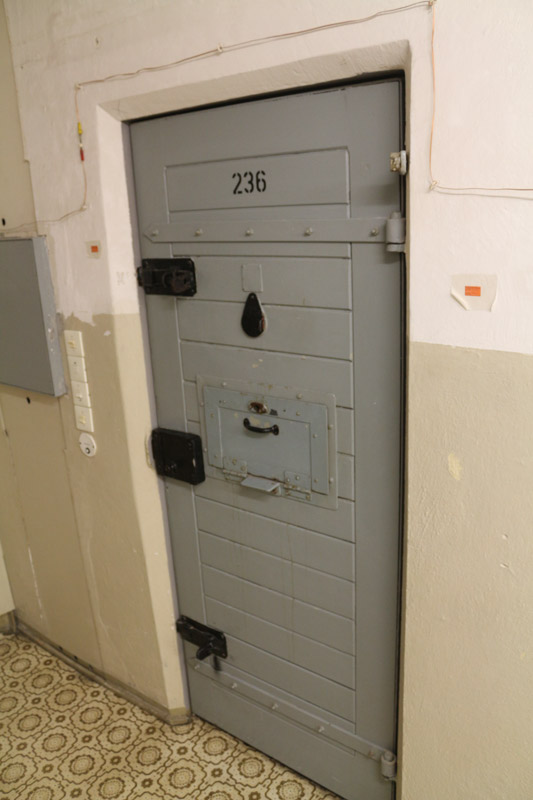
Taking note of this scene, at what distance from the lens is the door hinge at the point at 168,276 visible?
72.9 inches

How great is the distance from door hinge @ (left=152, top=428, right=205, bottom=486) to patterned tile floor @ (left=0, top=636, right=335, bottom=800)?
3.34ft

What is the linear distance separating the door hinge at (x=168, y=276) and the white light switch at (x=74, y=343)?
30cm

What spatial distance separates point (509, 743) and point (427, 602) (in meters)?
0.39

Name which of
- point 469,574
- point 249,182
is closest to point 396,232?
point 249,182

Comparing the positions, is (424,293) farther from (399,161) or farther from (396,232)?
(399,161)

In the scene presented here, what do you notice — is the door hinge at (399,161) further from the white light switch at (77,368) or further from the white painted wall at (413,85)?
the white light switch at (77,368)

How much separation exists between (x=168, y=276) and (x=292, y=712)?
Result: 1.48 meters

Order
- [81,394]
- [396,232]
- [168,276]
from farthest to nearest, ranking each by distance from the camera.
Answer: [81,394], [168,276], [396,232]

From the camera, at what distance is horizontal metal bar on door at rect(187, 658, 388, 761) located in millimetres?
1914

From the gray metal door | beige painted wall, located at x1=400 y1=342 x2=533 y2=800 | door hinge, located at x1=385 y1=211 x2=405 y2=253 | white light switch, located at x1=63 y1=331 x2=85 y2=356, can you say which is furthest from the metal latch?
door hinge, located at x1=385 y1=211 x2=405 y2=253

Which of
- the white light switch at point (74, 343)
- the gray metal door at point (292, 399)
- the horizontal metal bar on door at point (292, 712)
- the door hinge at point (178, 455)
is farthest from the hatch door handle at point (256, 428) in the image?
the horizontal metal bar on door at point (292, 712)

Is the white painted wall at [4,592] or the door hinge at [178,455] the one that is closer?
the door hinge at [178,455]

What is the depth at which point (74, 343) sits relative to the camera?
210 centimetres

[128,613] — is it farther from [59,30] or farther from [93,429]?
[59,30]
